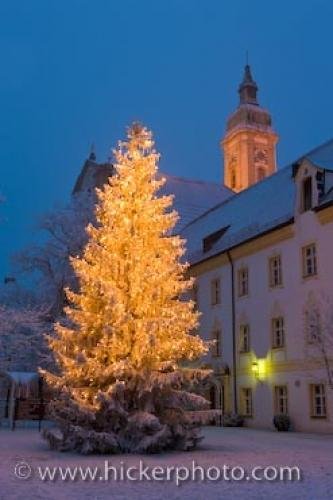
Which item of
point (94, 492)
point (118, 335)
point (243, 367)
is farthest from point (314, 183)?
point (94, 492)

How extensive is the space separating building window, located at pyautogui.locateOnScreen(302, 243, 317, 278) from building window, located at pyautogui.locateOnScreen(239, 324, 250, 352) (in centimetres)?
547

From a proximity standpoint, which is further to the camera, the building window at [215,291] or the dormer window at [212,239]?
the dormer window at [212,239]

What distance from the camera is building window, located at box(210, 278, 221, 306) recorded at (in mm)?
35719

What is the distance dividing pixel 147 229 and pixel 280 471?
7761 millimetres

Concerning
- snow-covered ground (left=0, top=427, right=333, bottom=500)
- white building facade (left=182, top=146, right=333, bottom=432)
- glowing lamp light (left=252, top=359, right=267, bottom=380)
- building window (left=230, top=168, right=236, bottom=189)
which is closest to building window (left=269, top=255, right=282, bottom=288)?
white building facade (left=182, top=146, right=333, bottom=432)

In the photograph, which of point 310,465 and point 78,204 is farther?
point 78,204

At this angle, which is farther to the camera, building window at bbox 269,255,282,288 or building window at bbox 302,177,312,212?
building window at bbox 269,255,282,288

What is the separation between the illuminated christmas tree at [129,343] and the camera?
55.0 ft

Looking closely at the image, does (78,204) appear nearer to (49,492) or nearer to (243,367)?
(243,367)

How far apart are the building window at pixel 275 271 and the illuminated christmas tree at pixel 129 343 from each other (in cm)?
1237

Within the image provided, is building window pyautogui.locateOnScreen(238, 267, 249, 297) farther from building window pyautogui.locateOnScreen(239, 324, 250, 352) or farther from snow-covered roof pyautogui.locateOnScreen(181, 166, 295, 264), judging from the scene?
building window pyautogui.locateOnScreen(239, 324, 250, 352)

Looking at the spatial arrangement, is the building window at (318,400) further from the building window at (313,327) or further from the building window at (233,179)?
the building window at (233,179)

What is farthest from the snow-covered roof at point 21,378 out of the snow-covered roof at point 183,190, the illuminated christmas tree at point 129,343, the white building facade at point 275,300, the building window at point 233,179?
the building window at point 233,179

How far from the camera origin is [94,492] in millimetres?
10859
